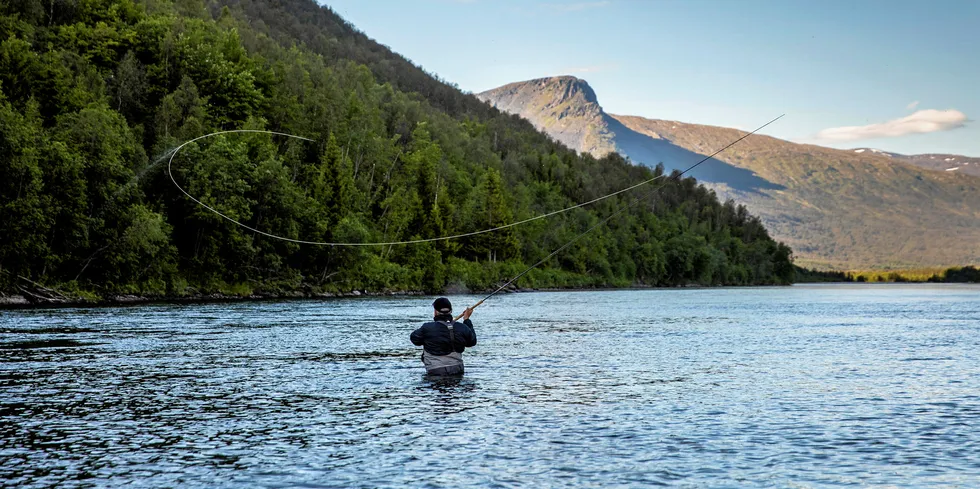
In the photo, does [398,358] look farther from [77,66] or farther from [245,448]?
[77,66]

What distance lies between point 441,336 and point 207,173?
54919 mm

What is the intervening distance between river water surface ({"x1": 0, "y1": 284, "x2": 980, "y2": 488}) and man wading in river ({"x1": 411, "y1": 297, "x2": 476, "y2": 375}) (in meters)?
0.48

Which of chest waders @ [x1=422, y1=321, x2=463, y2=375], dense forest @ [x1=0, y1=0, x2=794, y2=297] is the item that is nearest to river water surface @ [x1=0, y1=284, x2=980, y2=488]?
chest waders @ [x1=422, y1=321, x2=463, y2=375]

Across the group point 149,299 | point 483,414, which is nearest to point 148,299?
point 149,299

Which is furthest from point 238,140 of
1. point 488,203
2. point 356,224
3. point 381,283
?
point 488,203

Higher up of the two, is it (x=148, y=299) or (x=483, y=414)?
(x=148, y=299)

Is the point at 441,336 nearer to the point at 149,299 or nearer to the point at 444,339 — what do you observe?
the point at 444,339

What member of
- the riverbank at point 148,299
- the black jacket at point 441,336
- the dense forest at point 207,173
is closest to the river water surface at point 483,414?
the black jacket at point 441,336

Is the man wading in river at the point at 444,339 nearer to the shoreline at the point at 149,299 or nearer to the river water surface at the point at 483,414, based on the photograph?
the river water surface at the point at 483,414

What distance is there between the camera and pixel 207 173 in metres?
71.0

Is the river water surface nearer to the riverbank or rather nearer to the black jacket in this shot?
the black jacket

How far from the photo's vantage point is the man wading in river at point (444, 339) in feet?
68.0

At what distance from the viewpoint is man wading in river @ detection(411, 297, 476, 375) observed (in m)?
20.7

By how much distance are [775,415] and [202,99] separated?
81483 millimetres
